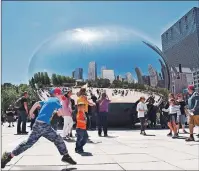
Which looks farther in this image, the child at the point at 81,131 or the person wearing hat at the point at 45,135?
the child at the point at 81,131

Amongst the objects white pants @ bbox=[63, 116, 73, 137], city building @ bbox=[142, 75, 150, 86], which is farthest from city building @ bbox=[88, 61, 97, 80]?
white pants @ bbox=[63, 116, 73, 137]

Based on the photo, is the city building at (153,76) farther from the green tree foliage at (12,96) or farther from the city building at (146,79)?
the green tree foliage at (12,96)

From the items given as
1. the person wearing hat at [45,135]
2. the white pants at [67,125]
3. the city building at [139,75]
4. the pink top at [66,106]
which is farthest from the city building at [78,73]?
the person wearing hat at [45,135]

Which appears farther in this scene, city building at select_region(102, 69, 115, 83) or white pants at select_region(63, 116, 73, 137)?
city building at select_region(102, 69, 115, 83)

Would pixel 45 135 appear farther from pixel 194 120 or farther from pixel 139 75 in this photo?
pixel 139 75

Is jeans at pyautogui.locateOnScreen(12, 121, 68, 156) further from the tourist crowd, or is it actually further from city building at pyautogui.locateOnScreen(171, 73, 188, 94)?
city building at pyautogui.locateOnScreen(171, 73, 188, 94)

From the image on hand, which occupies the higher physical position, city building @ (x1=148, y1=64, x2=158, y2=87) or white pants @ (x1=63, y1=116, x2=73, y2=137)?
city building @ (x1=148, y1=64, x2=158, y2=87)

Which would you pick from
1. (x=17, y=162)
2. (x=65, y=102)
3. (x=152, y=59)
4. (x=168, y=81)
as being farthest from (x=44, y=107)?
(x=168, y=81)

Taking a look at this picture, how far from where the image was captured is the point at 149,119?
15.0m

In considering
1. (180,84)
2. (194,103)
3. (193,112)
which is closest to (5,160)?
(193,112)

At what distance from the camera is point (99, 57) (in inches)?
529

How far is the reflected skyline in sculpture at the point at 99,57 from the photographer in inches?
530

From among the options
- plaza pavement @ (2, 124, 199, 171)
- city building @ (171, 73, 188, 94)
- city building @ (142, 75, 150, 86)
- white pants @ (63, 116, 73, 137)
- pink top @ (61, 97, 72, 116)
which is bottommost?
plaza pavement @ (2, 124, 199, 171)

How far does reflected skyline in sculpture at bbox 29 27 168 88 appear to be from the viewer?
13.5m
